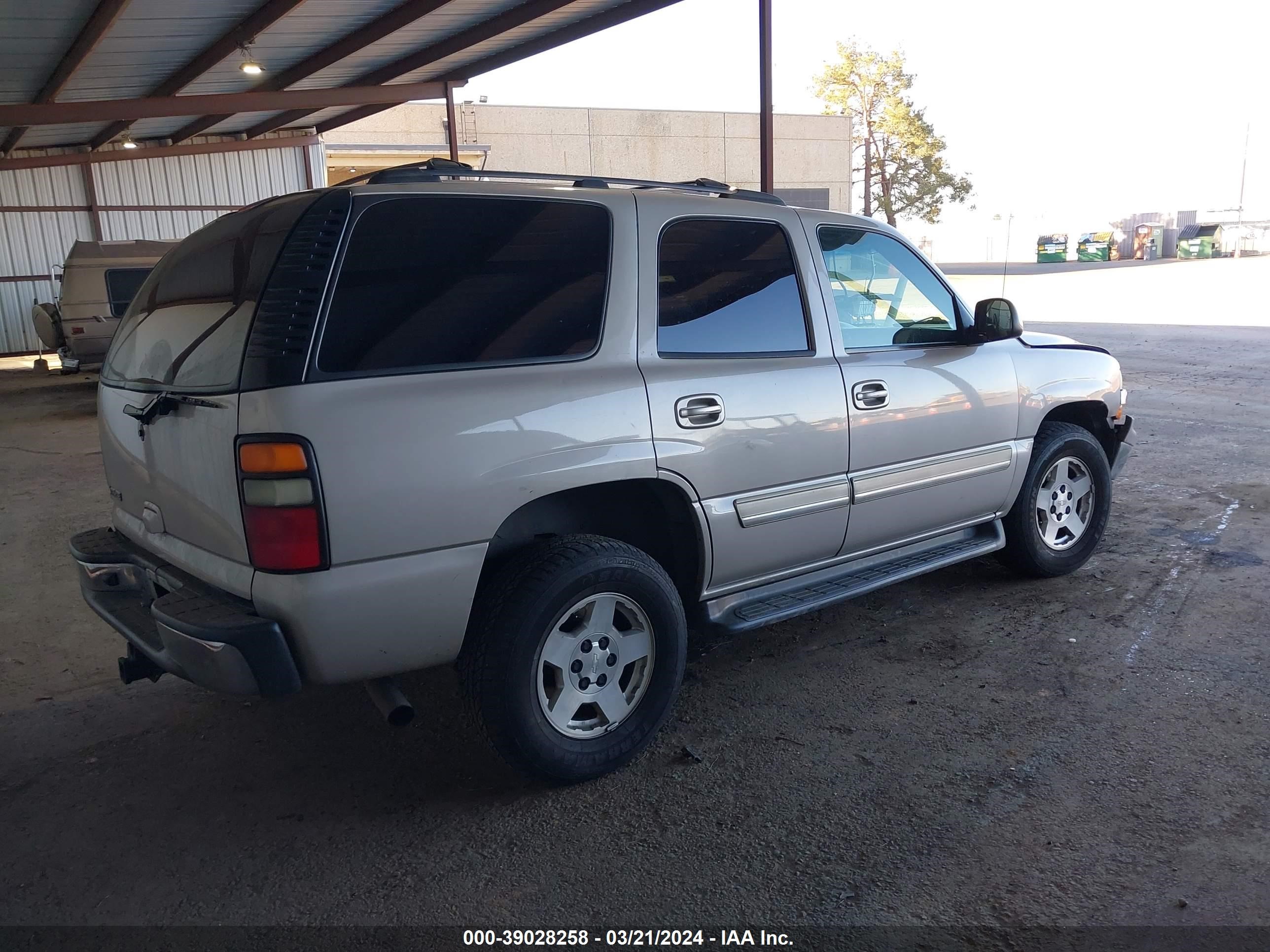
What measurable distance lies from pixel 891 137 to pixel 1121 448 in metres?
49.1

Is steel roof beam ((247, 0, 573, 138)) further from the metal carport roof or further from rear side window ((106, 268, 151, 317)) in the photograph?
rear side window ((106, 268, 151, 317))

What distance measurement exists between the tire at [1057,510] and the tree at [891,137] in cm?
4737

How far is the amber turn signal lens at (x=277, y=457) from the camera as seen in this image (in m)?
2.80

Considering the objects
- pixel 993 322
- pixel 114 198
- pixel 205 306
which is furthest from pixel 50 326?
pixel 993 322

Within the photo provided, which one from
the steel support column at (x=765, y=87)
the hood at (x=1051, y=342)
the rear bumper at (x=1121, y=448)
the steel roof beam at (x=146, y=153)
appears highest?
the steel roof beam at (x=146, y=153)

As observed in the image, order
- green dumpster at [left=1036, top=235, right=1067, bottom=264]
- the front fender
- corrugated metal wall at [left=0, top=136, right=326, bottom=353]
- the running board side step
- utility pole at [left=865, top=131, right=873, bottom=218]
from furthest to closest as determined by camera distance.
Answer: green dumpster at [left=1036, top=235, right=1067, bottom=264], utility pole at [left=865, top=131, right=873, bottom=218], corrugated metal wall at [left=0, top=136, right=326, bottom=353], the front fender, the running board side step

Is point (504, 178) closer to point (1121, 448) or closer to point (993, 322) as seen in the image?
point (993, 322)

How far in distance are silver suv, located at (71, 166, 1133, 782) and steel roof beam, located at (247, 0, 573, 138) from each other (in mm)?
8720

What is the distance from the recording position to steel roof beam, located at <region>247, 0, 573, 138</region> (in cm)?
1184

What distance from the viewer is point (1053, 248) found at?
Answer: 177 feet

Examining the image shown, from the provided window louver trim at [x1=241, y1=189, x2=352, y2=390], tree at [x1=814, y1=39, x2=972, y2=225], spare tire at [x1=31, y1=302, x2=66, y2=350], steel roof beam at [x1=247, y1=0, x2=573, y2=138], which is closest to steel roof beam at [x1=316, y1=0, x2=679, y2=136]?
steel roof beam at [x1=247, y1=0, x2=573, y2=138]

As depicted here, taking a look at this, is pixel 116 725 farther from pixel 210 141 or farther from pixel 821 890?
pixel 210 141

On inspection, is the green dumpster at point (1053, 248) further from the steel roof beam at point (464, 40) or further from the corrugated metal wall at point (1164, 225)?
the steel roof beam at point (464, 40)

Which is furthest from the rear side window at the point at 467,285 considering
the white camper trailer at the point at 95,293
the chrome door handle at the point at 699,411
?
the white camper trailer at the point at 95,293
